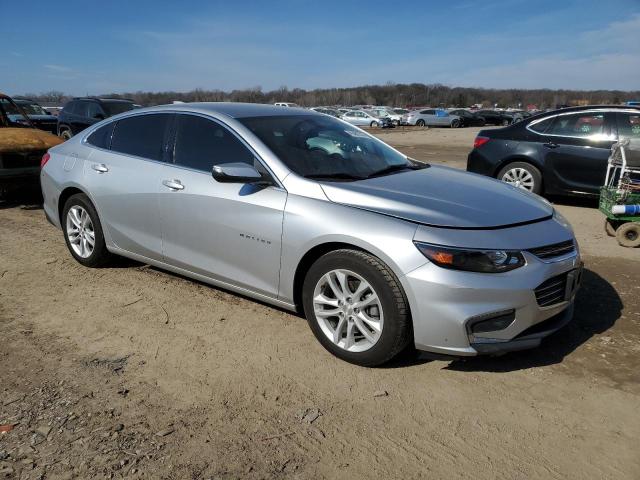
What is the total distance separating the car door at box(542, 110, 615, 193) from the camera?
7812mm

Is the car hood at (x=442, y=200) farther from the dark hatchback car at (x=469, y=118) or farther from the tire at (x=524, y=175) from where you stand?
the dark hatchback car at (x=469, y=118)

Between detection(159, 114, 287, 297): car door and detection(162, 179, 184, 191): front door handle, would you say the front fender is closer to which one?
detection(159, 114, 287, 297): car door

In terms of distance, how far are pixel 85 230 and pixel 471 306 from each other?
375cm

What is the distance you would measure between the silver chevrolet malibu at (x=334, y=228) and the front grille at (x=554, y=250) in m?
0.01

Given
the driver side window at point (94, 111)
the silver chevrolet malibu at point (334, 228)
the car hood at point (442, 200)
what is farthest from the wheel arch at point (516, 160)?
the driver side window at point (94, 111)

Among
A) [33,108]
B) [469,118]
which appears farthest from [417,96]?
[33,108]

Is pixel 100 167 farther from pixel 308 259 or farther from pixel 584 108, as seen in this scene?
pixel 584 108

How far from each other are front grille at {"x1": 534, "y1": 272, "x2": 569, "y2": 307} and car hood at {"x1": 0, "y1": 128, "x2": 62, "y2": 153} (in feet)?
25.4

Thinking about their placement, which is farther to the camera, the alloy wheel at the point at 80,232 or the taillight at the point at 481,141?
the taillight at the point at 481,141

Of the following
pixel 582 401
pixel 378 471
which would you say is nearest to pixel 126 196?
pixel 378 471

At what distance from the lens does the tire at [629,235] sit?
6.07 metres

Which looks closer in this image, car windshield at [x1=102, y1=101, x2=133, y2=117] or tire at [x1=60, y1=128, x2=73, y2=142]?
car windshield at [x1=102, y1=101, x2=133, y2=117]

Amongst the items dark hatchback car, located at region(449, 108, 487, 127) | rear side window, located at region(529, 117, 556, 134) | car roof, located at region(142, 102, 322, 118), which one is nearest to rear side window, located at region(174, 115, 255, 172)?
car roof, located at region(142, 102, 322, 118)

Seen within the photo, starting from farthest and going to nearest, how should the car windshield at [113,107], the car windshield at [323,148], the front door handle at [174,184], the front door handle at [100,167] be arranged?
the car windshield at [113,107]
the front door handle at [100,167]
the front door handle at [174,184]
the car windshield at [323,148]
